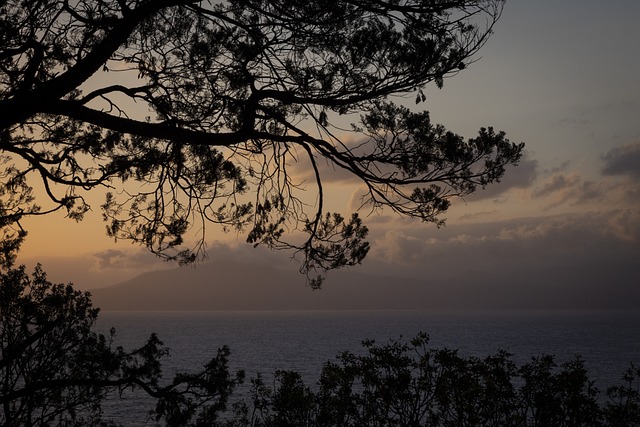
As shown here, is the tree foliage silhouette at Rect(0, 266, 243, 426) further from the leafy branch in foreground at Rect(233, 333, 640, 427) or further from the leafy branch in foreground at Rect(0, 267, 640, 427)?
the leafy branch in foreground at Rect(233, 333, 640, 427)

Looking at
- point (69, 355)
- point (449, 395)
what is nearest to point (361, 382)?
point (449, 395)

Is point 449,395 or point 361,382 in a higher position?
point 361,382

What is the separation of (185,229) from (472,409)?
3447 mm

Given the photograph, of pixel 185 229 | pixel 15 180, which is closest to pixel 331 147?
pixel 185 229

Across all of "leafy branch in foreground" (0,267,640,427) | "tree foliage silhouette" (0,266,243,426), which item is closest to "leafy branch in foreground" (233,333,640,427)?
"leafy branch in foreground" (0,267,640,427)

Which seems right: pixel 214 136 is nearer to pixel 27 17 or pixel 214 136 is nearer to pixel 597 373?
pixel 27 17

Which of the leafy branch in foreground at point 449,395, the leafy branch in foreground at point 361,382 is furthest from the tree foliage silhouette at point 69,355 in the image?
the leafy branch in foreground at point 449,395

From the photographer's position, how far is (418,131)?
6535mm

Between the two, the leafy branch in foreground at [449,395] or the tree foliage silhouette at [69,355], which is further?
the tree foliage silhouette at [69,355]

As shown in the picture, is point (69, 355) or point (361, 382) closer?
point (361, 382)

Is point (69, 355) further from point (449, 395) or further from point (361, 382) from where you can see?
point (449, 395)

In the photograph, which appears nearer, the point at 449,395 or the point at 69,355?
the point at 449,395

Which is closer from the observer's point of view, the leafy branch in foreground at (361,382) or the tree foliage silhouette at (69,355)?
the leafy branch in foreground at (361,382)

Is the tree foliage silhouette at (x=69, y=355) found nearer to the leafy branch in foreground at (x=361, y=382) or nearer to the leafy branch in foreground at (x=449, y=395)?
the leafy branch in foreground at (x=361, y=382)
